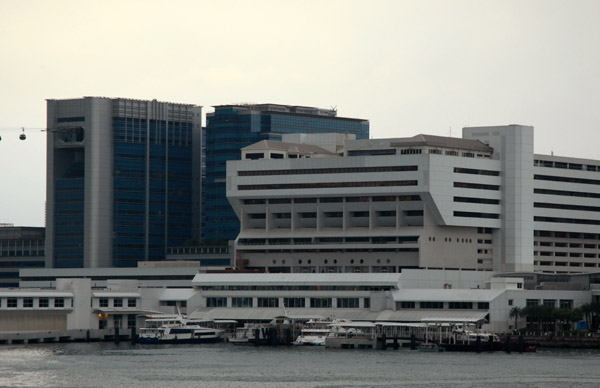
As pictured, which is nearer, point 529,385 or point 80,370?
point 529,385

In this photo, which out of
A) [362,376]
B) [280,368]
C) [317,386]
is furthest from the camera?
[280,368]

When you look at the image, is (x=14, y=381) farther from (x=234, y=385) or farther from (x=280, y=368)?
(x=280, y=368)

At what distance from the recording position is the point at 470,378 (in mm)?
183625

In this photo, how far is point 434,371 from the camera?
193500 mm

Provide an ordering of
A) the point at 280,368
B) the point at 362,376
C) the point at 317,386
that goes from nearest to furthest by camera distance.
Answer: the point at 317,386 < the point at 362,376 < the point at 280,368

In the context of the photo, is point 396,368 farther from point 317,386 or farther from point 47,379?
point 47,379

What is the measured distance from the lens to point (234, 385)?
573 ft

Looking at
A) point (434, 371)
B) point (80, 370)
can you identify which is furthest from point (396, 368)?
point (80, 370)

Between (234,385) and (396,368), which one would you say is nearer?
(234,385)

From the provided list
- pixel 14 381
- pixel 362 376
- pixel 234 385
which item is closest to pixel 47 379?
pixel 14 381

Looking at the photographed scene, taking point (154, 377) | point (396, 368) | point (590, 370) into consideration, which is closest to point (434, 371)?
point (396, 368)

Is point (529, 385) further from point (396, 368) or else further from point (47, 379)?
point (47, 379)

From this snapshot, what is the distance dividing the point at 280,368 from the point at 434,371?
19.3 meters

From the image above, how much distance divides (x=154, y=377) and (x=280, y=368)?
20283 mm
